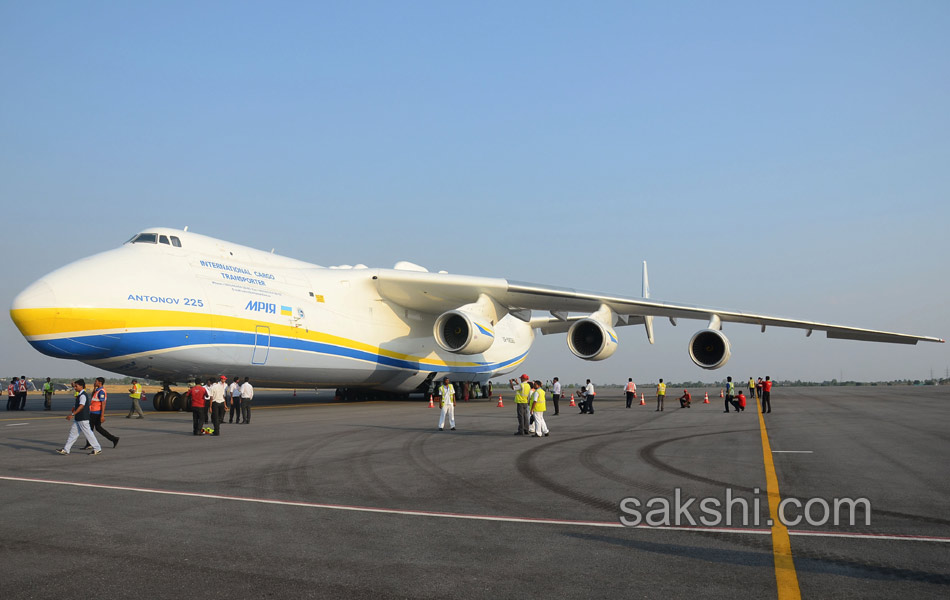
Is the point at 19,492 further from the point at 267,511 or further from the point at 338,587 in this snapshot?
the point at 338,587

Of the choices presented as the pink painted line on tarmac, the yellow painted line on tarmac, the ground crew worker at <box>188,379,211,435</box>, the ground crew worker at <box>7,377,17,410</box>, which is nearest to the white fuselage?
the ground crew worker at <box>188,379,211,435</box>

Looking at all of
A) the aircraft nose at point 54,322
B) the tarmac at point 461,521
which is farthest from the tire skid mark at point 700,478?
the aircraft nose at point 54,322

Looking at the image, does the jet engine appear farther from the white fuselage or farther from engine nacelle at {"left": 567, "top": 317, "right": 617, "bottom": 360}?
engine nacelle at {"left": 567, "top": 317, "right": 617, "bottom": 360}

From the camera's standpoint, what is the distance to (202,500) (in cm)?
677

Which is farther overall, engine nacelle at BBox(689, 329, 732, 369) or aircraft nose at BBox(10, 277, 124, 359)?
engine nacelle at BBox(689, 329, 732, 369)

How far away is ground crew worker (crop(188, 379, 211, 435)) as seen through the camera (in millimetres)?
13531

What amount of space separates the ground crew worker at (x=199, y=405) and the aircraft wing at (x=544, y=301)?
1053 cm

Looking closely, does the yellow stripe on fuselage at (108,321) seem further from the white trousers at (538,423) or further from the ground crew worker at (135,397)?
the white trousers at (538,423)

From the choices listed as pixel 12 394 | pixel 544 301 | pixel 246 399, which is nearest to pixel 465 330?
pixel 544 301

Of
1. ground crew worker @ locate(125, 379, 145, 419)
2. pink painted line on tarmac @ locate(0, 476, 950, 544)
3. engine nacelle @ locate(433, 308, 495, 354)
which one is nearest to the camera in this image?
pink painted line on tarmac @ locate(0, 476, 950, 544)

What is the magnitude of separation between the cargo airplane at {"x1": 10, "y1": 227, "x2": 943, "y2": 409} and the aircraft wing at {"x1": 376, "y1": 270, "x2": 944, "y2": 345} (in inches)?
2.0

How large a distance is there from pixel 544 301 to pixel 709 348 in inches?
227

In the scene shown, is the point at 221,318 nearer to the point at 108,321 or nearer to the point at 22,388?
the point at 108,321

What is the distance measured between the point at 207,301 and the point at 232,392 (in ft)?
8.64
